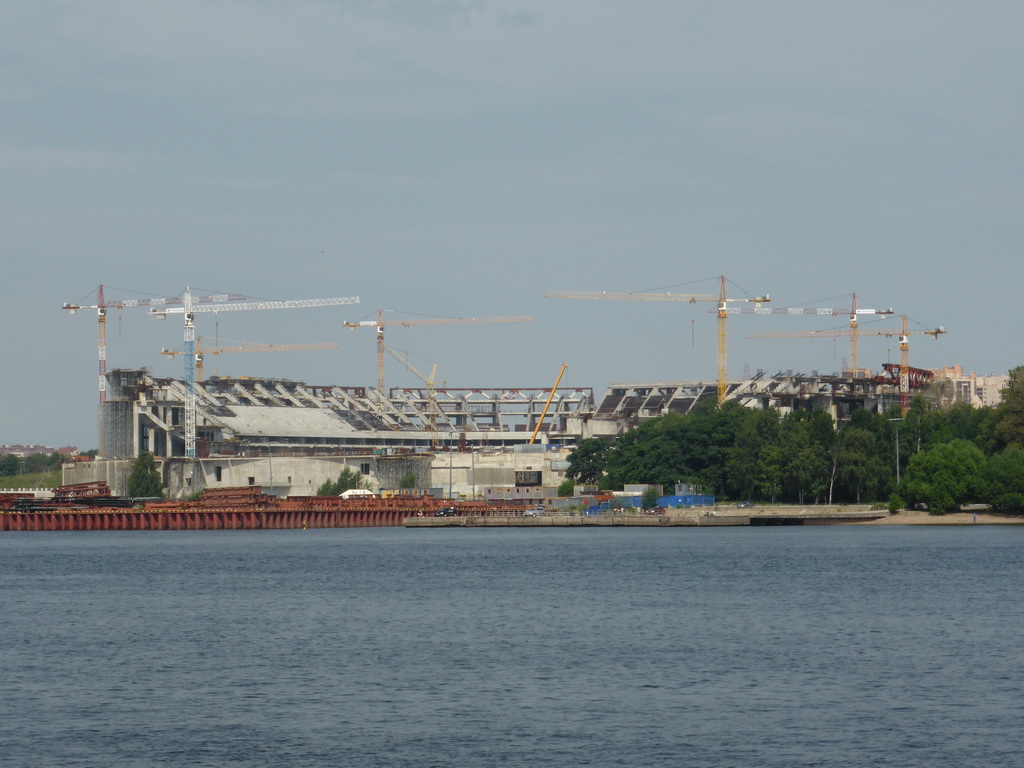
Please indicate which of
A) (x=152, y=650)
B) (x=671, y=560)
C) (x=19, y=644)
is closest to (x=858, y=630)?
(x=152, y=650)

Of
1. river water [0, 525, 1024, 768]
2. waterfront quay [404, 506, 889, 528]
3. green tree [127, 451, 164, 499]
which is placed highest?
green tree [127, 451, 164, 499]

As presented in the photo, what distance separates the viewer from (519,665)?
151 ft

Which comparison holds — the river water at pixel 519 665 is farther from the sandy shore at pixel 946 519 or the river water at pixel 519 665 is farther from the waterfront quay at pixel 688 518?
the waterfront quay at pixel 688 518

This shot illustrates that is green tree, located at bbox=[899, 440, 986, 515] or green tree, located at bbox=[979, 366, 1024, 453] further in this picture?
green tree, located at bbox=[979, 366, 1024, 453]

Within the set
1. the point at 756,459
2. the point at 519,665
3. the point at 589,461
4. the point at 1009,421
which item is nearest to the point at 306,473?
the point at 589,461

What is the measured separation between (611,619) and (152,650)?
17367 millimetres

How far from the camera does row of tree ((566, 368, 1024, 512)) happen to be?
13238cm

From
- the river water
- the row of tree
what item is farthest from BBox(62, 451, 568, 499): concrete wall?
the river water

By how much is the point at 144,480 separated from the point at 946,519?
9808 cm

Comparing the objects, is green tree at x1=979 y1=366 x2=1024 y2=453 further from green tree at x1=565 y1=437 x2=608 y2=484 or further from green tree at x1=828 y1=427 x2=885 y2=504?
green tree at x1=565 y1=437 x2=608 y2=484

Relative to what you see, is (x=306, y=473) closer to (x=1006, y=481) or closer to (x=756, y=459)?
(x=756, y=459)

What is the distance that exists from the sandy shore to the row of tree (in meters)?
1.00

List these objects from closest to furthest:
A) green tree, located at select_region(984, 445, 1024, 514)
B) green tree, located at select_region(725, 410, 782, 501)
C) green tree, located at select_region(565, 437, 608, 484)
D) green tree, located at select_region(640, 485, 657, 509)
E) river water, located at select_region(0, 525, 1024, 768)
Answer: river water, located at select_region(0, 525, 1024, 768) < green tree, located at select_region(984, 445, 1024, 514) < green tree, located at select_region(725, 410, 782, 501) < green tree, located at select_region(640, 485, 657, 509) < green tree, located at select_region(565, 437, 608, 484)

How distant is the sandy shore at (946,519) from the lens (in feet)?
434
